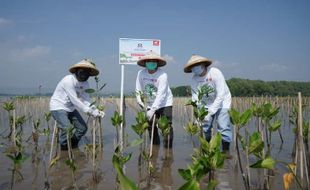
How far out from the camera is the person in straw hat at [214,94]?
481 centimetres

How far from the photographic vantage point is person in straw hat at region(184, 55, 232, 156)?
15.8ft

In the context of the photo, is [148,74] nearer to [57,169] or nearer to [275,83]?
[57,169]

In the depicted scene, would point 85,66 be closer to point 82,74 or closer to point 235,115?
point 82,74

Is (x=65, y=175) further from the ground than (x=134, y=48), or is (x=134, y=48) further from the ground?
(x=134, y=48)

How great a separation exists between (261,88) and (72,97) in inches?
1632

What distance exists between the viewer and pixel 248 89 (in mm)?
41562

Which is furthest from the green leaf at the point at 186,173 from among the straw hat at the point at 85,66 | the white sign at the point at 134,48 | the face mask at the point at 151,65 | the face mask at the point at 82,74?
the white sign at the point at 134,48

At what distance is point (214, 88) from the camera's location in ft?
16.0

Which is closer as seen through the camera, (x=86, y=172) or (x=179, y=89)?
(x=86, y=172)

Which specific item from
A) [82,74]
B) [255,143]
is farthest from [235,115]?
[82,74]

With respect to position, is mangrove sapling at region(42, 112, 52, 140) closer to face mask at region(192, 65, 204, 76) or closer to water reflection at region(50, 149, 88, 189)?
water reflection at region(50, 149, 88, 189)

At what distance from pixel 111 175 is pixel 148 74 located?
7.36 ft

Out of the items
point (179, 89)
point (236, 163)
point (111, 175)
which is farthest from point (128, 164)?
point (179, 89)

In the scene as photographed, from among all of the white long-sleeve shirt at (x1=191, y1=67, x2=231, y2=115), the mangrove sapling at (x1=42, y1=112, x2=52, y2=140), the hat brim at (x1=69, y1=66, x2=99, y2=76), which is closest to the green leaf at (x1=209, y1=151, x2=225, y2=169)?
the white long-sleeve shirt at (x1=191, y1=67, x2=231, y2=115)
